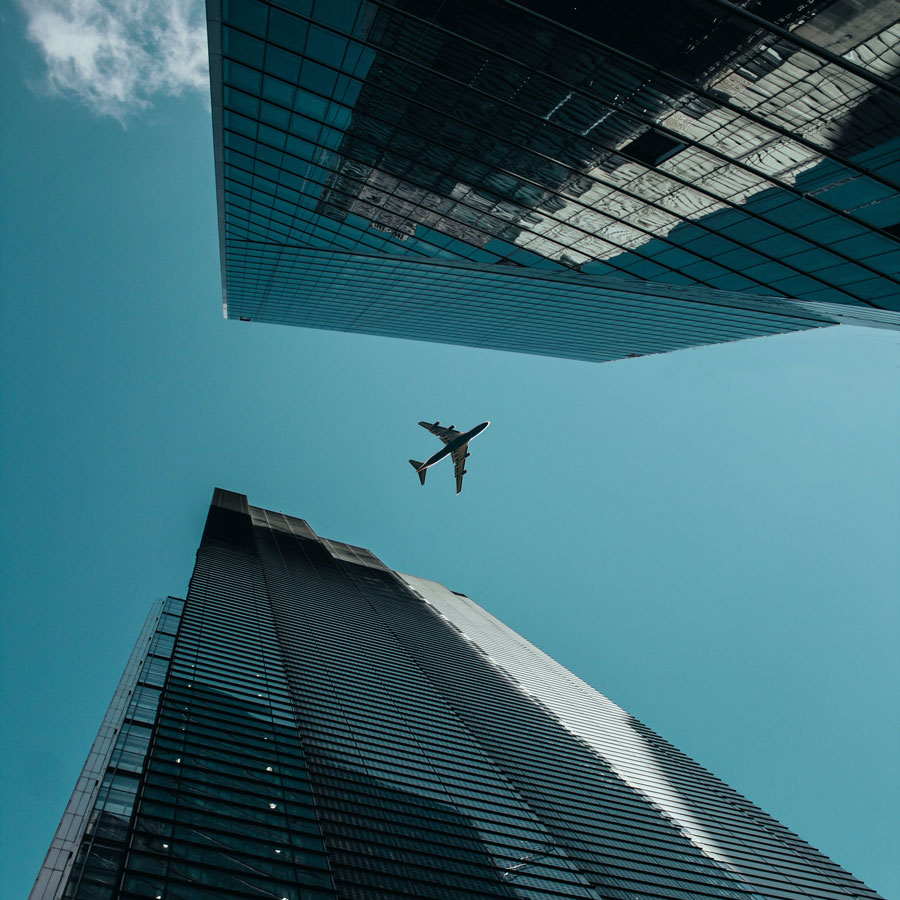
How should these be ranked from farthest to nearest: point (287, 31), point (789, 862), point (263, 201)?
point (789, 862) < point (263, 201) < point (287, 31)

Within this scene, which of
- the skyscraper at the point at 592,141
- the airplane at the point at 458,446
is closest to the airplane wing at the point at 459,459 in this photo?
the airplane at the point at 458,446

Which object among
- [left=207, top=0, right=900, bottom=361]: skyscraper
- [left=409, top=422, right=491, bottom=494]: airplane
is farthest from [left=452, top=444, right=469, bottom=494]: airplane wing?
[left=207, top=0, right=900, bottom=361]: skyscraper

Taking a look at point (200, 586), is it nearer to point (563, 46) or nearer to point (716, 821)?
point (716, 821)

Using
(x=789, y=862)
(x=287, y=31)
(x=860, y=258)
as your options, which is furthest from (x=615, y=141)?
(x=789, y=862)

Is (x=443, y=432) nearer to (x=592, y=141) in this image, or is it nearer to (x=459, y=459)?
(x=459, y=459)

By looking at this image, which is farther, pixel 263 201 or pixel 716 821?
pixel 716 821

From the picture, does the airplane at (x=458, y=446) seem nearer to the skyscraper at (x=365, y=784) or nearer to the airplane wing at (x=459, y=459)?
the airplane wing at (x=459, y=459)

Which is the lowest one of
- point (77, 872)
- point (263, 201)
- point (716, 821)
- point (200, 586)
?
point (716, 821)
